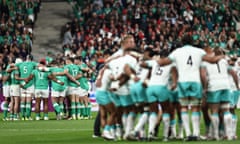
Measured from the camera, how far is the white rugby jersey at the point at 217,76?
69.1 feet

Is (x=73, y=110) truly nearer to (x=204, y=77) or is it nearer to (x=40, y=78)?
(x=40, y=78)

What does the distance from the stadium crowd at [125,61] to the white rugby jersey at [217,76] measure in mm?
40

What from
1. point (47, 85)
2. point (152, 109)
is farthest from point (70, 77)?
point (152, 109)

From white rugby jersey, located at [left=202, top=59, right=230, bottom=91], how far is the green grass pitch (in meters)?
1.39

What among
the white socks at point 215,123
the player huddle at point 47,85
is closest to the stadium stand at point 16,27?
the player huddle at point 47,85

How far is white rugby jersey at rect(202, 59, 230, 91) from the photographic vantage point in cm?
2106

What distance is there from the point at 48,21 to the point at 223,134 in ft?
94.5

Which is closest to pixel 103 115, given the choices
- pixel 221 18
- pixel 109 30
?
pixel 109 30

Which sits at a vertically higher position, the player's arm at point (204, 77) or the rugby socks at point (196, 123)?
the player's arm at point (204, 77)

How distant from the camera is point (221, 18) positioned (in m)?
48.0

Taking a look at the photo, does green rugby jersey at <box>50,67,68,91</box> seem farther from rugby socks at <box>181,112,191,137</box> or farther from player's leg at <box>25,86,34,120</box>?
rugby socks at <box>181,112,191,137</box>

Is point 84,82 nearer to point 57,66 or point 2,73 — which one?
point 57,66

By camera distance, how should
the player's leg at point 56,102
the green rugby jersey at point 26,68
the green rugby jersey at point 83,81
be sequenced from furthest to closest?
the green rugby jersey at point 83,81 < the green rugby jersey at point 26,68 < the player's leg at point 56,102

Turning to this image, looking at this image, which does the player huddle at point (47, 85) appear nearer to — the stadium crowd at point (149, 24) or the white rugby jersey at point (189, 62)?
the stadium crowd at point (149, 24)
